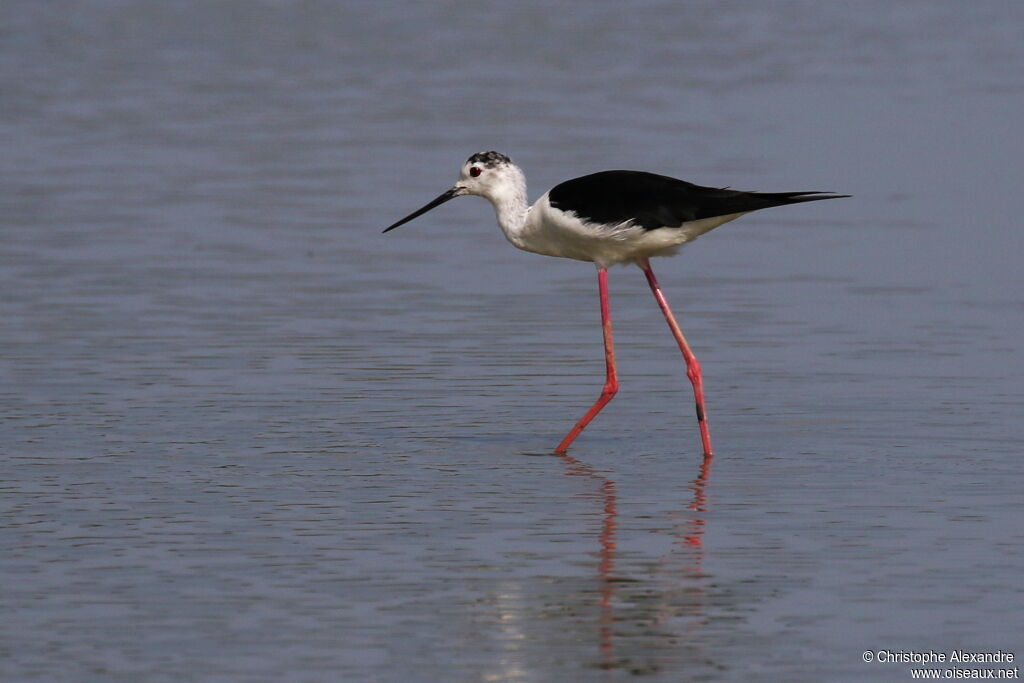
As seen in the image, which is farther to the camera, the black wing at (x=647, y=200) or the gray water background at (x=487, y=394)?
the black wing at (x=647, y=200)

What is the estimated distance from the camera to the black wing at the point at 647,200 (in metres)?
10.3

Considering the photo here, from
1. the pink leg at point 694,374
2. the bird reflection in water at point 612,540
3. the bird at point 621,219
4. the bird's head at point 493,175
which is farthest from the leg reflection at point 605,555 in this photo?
the bird's head at point 493,175

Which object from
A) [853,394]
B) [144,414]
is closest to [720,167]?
[853,394]

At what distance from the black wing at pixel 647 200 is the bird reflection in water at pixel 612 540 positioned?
1.24 meters

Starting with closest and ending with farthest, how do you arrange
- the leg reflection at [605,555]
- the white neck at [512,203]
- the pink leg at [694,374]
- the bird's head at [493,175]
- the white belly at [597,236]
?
1. the leg reflection at [605,555]
2. the pink leg at [694,374]
3. the white belly at [597,236]
4. the white neck at [512,203]
5. the bird's head at [493,175]

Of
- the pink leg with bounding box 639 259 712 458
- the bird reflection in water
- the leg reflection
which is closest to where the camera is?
the leg reflection

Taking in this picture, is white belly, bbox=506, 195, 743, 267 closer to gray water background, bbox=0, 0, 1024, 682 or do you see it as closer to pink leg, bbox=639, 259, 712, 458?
pink leg, bbox=639, 259, 712, 458

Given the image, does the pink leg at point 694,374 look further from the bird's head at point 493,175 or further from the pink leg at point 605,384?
the bird's head at point 493,175

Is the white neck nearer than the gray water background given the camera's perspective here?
No

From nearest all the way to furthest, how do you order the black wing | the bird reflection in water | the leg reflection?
the leg reflection < the bird reflection in water < the black wing

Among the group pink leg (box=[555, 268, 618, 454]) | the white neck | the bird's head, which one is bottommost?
pink leg (box=[555, 268, 618, 454])

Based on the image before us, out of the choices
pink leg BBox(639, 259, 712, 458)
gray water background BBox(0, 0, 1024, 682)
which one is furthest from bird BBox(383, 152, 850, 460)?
gray water background BBox(0, 0, 1024, 682)

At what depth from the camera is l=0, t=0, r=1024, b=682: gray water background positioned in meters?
7.18

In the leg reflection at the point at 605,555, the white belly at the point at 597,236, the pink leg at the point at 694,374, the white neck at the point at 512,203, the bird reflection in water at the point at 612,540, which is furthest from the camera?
the white neck at the point at 512,203
